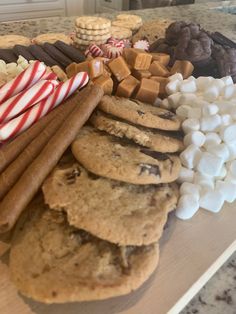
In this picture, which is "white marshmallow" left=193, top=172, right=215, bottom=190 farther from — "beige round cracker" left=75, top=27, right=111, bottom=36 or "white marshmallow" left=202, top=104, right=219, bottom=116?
"beige round cracker" left=75, top=27, right=111, bottom=36

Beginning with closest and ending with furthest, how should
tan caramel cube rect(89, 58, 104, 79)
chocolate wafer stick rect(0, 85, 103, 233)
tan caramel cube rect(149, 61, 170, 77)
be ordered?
chocolate wafer stick rect(0, 85, 103, 233) → tan caramel cube rect(89, 58, 104, 79) → tan caramel cube rect(149, 61, 170, 77)

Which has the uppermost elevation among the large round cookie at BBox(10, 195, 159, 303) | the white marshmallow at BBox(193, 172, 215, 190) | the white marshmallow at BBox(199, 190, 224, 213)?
the large round cookie at BBox(10, 195, 159, 303)

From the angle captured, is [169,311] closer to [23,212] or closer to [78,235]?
[78,235]

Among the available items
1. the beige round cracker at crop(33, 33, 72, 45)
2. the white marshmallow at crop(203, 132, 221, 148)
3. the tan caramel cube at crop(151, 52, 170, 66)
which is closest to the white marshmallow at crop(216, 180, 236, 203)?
the white marshmallow at crop(203, 132, 221, 148)

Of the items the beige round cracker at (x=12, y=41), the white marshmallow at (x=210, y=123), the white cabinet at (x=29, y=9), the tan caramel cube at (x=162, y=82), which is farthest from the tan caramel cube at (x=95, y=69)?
the white cabinet at (x=29, y=9)

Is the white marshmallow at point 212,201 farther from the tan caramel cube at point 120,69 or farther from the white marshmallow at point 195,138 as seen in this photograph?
the tan caramel cube at point 120,69

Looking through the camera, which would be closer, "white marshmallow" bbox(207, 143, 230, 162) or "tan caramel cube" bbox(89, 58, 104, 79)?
"white marshmallow" bbox(207, 143, 230, 162)
